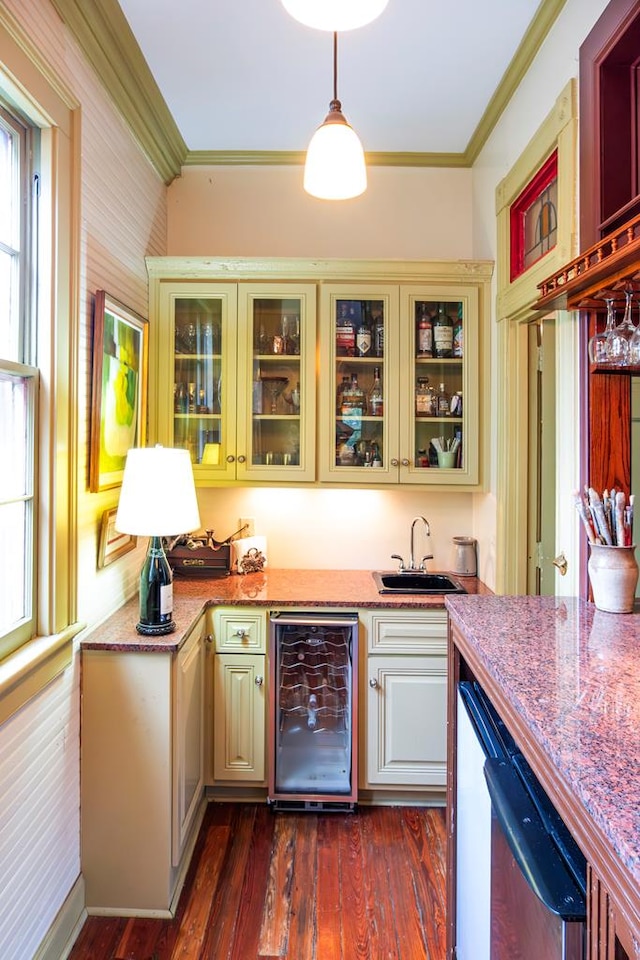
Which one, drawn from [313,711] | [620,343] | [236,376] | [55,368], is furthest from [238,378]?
[620,343]

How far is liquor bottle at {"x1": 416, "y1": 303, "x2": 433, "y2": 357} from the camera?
268cm

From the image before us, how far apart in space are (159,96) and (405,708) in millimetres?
2758

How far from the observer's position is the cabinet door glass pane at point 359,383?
2678 millimetres

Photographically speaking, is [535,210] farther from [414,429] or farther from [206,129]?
[206,129]

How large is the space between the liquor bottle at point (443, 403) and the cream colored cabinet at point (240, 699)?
1.25 metres

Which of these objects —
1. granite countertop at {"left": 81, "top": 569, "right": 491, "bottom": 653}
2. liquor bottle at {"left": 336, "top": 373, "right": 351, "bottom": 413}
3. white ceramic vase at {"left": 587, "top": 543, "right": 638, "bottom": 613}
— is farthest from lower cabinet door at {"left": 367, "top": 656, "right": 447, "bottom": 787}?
liquor bottle at {"left": 336, "top": 373, "right": 351, "bottom": 413}

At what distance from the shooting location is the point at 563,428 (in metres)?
1.73

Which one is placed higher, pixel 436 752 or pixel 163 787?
pixel 163 787

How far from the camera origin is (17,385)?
5.14ft

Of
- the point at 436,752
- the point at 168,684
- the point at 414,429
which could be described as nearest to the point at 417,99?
the point at 414,429

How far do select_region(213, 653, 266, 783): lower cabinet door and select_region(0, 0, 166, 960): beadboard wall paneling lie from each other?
0.55 meters

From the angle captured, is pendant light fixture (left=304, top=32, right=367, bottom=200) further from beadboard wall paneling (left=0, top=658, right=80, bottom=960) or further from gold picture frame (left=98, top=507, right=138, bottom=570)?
beadboard wall paneling (left=0, top=658, right=80, bottom=960)

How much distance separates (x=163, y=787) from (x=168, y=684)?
12.9 inches

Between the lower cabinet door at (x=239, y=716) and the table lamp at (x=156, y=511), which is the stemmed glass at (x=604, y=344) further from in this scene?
the lower cabinet door at (x=239, y=716)
